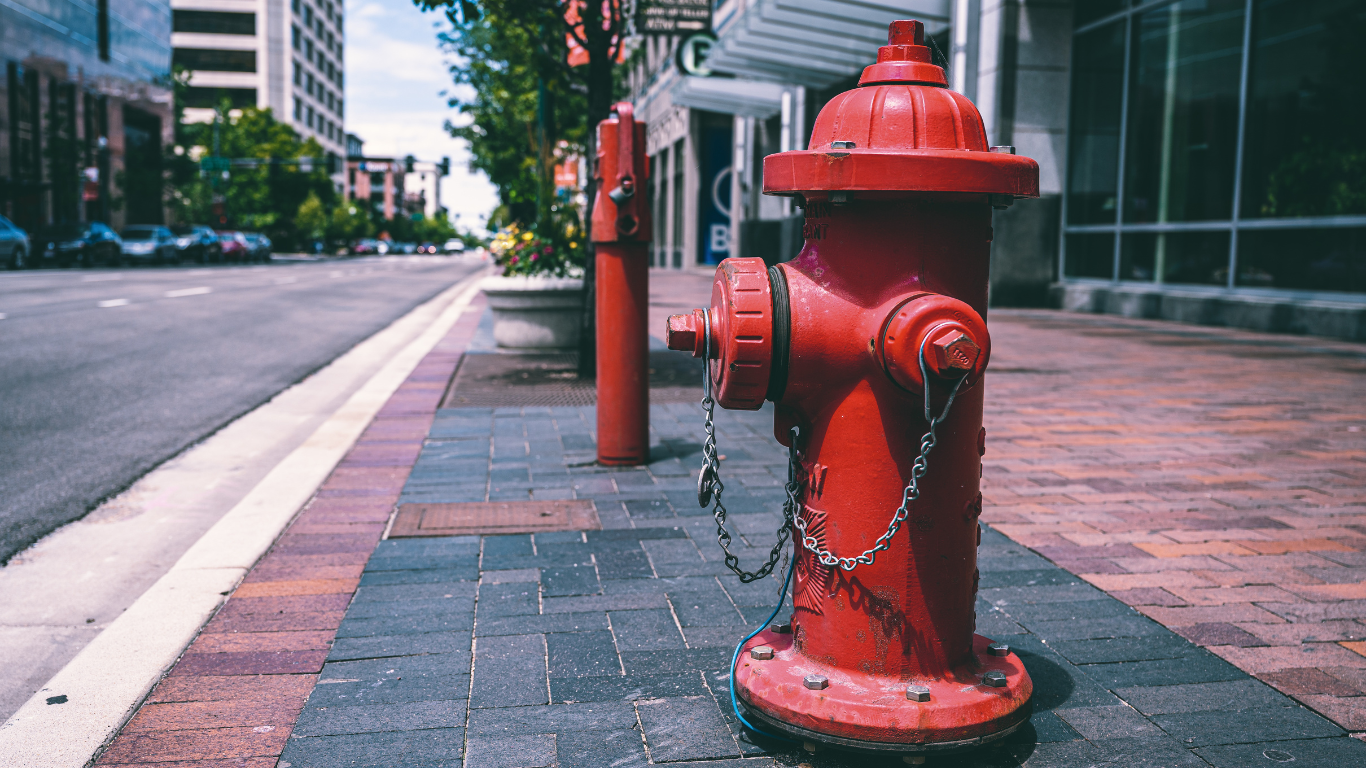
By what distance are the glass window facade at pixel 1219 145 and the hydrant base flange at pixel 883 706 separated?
1111 centimetres

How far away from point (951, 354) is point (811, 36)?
16.2 metres

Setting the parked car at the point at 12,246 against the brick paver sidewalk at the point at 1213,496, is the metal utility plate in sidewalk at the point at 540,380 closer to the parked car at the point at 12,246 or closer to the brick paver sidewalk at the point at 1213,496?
the brick paver sidewalk at the point at 1213,496

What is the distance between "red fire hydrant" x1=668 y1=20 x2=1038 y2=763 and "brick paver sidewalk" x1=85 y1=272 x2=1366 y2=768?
6.1 inches

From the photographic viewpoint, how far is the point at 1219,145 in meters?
13.4

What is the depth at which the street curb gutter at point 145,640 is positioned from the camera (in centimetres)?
233

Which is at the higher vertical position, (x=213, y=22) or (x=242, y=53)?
(x=213, y=22)

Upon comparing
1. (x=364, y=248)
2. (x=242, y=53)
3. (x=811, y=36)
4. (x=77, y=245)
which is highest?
(x=242, y=53)

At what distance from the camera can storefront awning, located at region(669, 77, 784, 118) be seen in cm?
2327

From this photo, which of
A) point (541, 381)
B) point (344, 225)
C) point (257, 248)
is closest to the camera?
point (541, 381)

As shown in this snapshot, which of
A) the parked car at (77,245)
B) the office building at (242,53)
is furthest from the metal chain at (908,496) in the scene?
the office building at (242,53)

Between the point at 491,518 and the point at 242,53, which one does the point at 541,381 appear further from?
the point at 242,53

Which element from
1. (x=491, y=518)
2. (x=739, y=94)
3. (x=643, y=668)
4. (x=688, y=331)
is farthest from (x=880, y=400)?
(x=739, y=94)

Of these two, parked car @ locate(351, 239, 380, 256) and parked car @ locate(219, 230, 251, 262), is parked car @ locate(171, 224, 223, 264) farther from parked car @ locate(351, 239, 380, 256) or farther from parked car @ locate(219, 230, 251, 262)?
parked car @ locate(351, 239, 380, 256)

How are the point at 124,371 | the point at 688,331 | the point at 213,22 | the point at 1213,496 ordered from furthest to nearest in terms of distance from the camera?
1. the point at 213,22
2. the point at 124,371
3. the point at 1213,496
4. the point at 688,331
